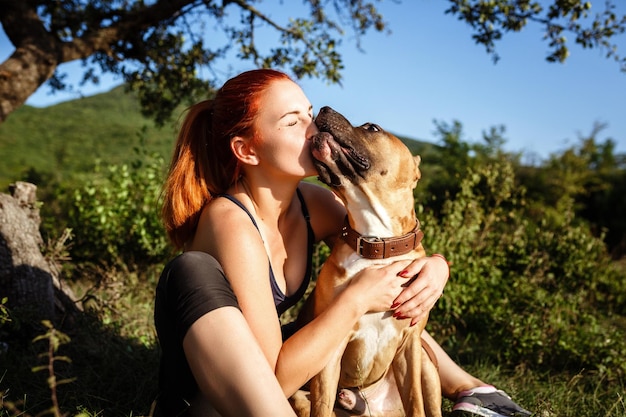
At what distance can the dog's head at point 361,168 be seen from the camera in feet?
8.55

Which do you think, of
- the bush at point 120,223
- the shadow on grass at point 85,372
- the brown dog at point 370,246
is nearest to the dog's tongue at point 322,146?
the brown dog at point 370,246

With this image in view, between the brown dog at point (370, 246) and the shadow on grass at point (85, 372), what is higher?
the brown dog at point (370, 246)

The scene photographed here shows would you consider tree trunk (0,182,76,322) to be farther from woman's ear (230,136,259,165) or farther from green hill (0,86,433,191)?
green hill (0,86,433,191)

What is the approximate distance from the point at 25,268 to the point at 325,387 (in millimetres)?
2397

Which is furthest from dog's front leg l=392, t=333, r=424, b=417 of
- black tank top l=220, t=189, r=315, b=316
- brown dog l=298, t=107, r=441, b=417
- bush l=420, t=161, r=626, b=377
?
bush l=420, t=161, r=626, b=377

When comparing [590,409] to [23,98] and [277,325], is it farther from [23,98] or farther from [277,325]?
[23,98]

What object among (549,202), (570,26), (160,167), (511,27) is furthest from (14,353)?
(549,202)

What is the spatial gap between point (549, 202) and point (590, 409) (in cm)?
812

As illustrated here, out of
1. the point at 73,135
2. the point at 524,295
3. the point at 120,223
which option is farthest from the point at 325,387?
the point at 73,135

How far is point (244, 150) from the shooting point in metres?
2.82

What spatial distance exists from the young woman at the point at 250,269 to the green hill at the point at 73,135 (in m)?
15.1

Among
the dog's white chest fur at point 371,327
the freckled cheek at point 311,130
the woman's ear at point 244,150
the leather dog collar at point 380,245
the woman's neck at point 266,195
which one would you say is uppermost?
the freckled cheek at point 311,130

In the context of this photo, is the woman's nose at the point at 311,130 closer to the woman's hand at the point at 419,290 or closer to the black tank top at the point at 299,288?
the black tank top at the point at 299,288

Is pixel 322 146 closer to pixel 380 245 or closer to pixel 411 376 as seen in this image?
pixel 380 245
